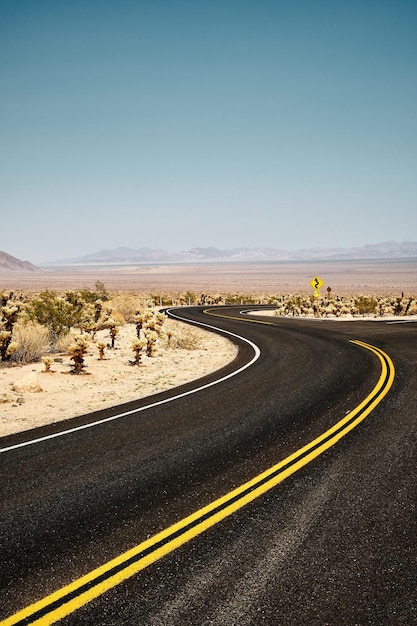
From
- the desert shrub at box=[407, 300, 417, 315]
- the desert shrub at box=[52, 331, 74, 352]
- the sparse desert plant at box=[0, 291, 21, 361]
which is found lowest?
the desert shrub at box=[407, 300, 417, 315]

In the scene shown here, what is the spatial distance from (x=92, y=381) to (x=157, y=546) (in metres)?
9.08

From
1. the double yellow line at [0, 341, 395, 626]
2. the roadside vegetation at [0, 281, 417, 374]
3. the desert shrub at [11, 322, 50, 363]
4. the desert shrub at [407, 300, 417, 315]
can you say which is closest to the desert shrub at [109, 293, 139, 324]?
the roadside vegetation at [0, 281, 417, 374]

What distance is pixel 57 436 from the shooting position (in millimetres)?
7617

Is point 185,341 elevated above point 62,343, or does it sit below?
below

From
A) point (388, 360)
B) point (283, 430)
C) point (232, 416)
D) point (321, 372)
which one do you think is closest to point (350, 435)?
point (283, 430)

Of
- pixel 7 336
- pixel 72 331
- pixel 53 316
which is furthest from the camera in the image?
pixel 53 316

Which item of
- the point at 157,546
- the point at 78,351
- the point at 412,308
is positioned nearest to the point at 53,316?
the point at 78,351

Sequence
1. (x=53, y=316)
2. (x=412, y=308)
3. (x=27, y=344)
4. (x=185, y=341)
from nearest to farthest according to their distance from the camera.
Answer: (x=27, y=344) < (x=53, y=316) < (x=185, y=341) < (x=412, y=308)

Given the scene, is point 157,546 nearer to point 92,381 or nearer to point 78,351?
point 92,381

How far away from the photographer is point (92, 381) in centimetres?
1282

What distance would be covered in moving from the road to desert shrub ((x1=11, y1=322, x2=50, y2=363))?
24.7 feet

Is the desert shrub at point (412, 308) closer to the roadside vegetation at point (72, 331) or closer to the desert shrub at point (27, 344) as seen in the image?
the roadside vegetation at point (72, 331)

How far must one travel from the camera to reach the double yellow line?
3475 mm

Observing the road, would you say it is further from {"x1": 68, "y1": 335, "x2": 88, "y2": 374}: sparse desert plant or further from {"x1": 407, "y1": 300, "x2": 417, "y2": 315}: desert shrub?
{"x1": 407, "y1": 300, "x2": 417, "y2": 315}: desert shrub
